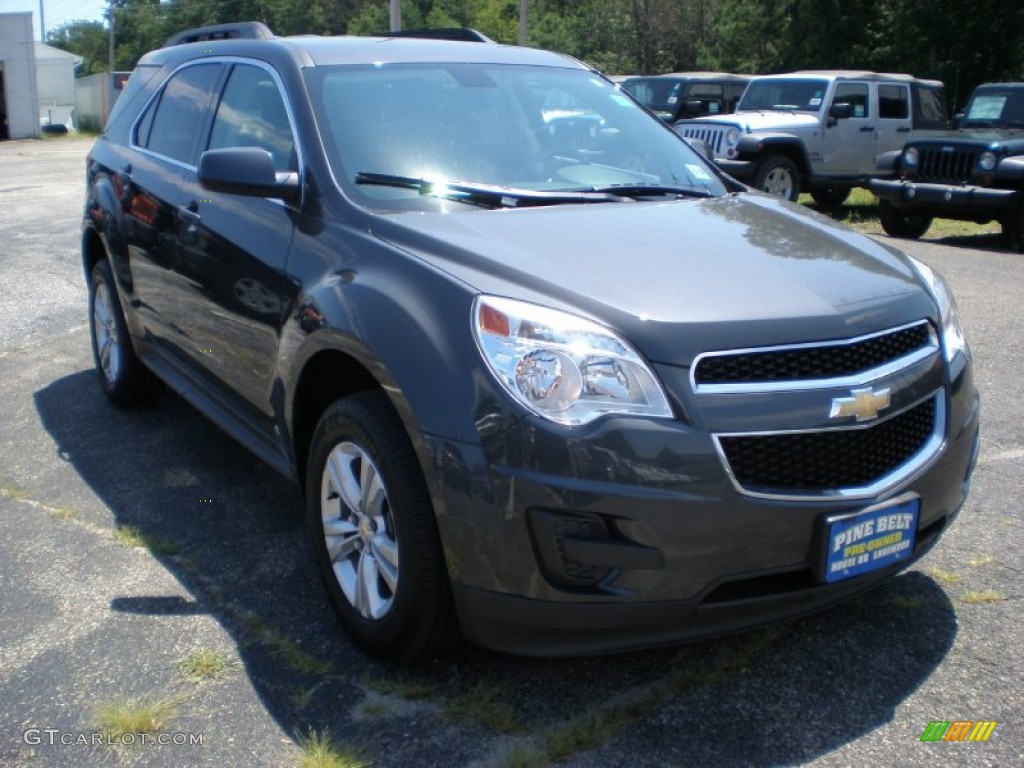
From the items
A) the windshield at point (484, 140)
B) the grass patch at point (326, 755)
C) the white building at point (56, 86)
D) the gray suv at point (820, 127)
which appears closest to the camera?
the grass patch at point (326, 755)

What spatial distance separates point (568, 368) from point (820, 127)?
1344 centimetres

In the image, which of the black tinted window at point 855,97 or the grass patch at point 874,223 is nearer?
the grass patch at point 874,223

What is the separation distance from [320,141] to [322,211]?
297 mm

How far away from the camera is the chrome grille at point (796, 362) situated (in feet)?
9.00

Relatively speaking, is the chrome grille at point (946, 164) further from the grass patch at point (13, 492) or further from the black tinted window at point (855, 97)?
the grass patch at point (13, 492)

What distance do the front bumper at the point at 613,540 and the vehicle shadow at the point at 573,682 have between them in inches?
10.2

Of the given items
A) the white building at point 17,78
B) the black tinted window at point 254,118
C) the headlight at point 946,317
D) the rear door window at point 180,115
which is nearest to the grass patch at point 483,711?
the headlight at point 946,317

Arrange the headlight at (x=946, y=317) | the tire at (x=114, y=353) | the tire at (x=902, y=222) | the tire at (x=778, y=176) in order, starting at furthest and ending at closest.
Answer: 1. the tire at (x=778, y=176)
2. the tire at (x=902, y=222)
3. the tire at (x=114, y=353)
4. the headlight at (x=946, y=317)

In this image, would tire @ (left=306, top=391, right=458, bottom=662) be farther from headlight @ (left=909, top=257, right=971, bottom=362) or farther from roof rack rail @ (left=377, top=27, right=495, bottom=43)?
roof rack rail @ (left=377, top=27, right=495, bottom=43)

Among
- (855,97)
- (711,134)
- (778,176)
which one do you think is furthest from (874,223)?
(711,134)

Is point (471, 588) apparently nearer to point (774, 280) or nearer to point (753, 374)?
point (753, 374)

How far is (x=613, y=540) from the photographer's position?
2674 mm

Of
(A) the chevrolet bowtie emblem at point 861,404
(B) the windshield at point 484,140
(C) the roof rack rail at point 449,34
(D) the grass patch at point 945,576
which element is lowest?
(D) the grass patch at point 945,576

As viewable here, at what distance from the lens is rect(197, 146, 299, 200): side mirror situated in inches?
142
